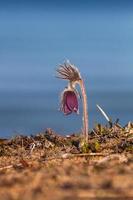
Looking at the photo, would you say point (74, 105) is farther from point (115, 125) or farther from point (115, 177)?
point (115, 177)

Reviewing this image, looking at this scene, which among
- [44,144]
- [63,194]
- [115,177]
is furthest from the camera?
[44,144]

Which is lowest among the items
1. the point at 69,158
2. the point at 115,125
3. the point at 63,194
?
the point at 63,194

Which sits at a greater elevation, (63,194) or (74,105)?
(74,105)

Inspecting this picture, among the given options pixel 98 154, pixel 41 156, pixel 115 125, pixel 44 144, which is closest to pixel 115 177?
pixel 98 154

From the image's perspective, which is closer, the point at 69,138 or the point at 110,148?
the point at 110,148

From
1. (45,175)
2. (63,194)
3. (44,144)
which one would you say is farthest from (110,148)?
(63,194)

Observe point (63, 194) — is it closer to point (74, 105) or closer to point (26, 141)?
point (74, 105)

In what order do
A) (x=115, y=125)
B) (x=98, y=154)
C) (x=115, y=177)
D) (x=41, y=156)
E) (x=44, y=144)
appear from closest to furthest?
(x=115, y=177)
(x=98, y=154)
(x=41, y=156)
(x=44, y=144)
(x=115, y=125)
